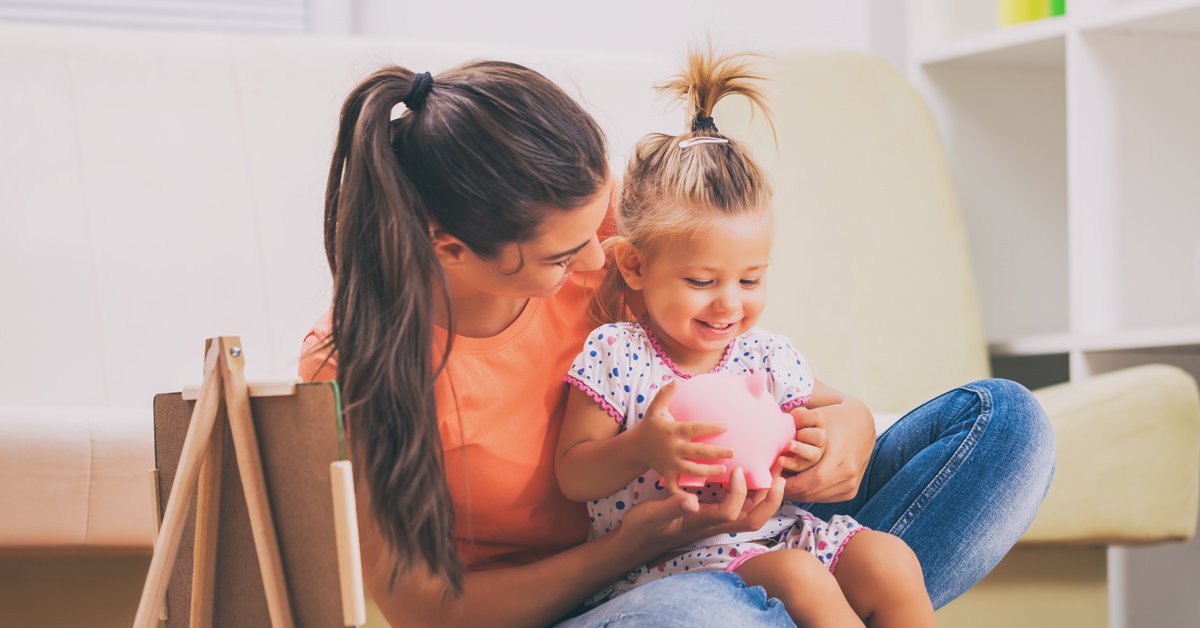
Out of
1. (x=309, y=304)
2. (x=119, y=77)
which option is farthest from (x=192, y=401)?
(x=119, y=77)

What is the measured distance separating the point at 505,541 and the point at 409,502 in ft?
0.78

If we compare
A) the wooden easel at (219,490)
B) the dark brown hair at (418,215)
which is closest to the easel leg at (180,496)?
the wooden easel at (219,490)

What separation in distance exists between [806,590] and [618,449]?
0.19 m

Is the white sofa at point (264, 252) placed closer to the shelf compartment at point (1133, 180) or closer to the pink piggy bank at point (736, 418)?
the shelf compartment at point (1133, 180)

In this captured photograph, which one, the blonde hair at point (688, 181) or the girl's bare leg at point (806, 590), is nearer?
the girl's bare leg at point (806, 590)

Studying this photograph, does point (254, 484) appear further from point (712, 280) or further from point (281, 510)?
point (712, 280)

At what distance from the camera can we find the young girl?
1.01 m

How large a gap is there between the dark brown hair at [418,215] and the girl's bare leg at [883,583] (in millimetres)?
326

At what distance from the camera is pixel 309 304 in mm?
1877

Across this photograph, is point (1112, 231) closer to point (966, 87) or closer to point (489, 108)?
point (966, 87)

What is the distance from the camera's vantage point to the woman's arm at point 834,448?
1.09m

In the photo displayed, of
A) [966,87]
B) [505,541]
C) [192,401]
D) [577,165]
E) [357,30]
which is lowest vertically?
[505,541]

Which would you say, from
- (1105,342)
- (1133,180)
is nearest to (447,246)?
(1105,342)

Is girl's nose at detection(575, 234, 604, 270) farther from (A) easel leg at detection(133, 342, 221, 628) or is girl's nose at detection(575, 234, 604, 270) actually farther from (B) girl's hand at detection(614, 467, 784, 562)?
(A) easel leg at detection(133, 342, 221, 628)
